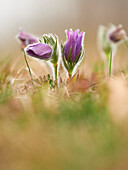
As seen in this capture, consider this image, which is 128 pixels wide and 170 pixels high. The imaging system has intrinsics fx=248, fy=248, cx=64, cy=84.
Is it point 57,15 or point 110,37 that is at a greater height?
point 57,15

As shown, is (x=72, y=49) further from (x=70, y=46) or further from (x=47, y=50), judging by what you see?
(x=47, y=50)

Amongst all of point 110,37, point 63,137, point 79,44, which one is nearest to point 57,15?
point 110,37

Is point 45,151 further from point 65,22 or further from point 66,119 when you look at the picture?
point 65,22

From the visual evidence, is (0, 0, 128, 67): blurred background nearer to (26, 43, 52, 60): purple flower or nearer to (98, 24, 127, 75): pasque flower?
(98, 24, 127, 75): pasque flower

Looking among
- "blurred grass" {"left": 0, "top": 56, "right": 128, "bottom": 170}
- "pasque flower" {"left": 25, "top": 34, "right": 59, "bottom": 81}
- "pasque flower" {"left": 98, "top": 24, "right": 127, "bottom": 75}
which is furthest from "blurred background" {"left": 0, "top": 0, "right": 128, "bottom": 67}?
"blurred grass" {"left": 0, "top": 56, "right": 128, "bottom": 170}

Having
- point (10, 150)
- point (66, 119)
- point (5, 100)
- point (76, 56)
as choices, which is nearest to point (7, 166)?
point (10, 150)

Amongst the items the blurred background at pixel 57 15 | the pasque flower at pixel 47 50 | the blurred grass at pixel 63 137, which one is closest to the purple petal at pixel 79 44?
the pasque flower at pixel 47 50

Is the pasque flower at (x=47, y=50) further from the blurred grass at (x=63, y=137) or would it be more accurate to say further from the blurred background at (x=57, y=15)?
the blurred background at (x=57, y=15)
